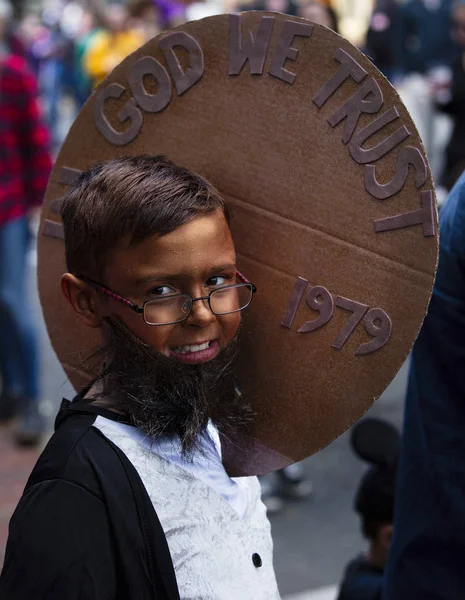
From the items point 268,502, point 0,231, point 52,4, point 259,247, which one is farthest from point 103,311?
point 52,4

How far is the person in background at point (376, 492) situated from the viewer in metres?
2.59

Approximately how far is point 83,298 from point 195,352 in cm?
19

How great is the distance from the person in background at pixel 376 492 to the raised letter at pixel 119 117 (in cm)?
125

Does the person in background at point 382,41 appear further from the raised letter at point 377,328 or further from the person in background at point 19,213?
the raised letter at point 377,328

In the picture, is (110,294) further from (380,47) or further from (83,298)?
(380,47)

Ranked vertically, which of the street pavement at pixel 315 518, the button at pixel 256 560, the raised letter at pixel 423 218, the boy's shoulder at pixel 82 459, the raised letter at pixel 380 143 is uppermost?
the raised letter at pixel 380 143

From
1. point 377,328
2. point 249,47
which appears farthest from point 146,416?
point 249,47

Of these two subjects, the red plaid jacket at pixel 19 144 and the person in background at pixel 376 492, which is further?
the red plaid jacket at pixel 19 144

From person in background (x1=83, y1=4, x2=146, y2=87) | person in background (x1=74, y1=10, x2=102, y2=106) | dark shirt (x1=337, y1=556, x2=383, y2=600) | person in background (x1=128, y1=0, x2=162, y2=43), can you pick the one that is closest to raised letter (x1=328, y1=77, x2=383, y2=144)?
dark shirt (x1=337, y1=556, x2=383, y2=600)

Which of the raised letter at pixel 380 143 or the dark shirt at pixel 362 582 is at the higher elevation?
the raised letter at pixel 380 143

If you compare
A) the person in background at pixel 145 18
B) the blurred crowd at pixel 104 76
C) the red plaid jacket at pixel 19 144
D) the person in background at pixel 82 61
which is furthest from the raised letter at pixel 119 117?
the person in background at pixel 82 61

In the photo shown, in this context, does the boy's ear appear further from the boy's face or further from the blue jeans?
the blue jeans

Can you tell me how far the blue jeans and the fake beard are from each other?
3.41 m

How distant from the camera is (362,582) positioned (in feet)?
8.00
